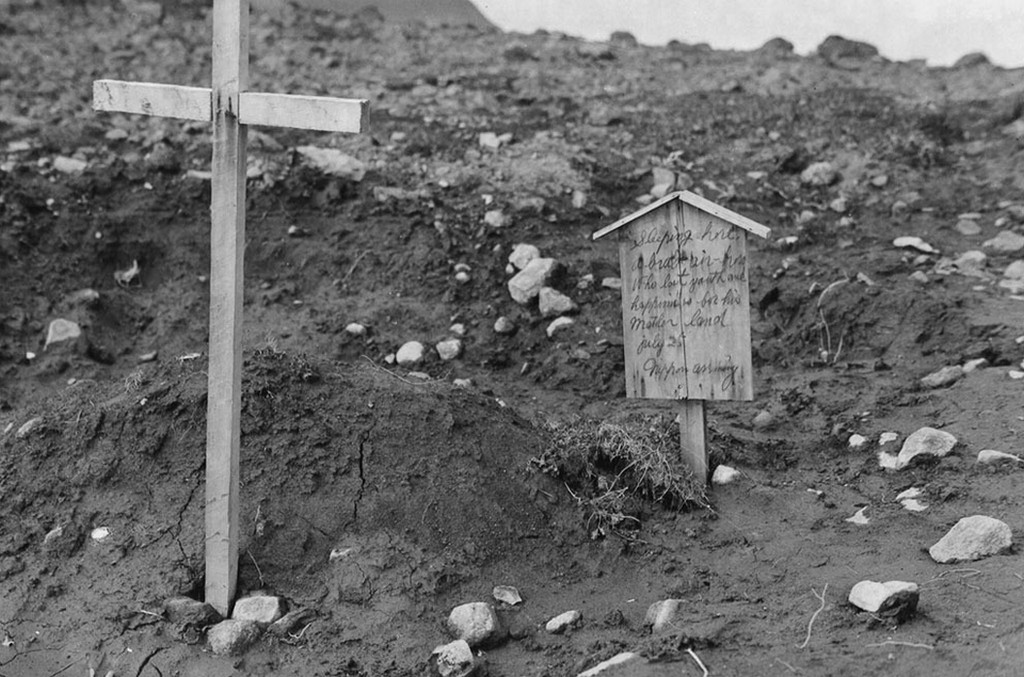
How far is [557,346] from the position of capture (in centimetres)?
711

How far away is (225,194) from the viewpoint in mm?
4223

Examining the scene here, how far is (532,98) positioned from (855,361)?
16.7 ft

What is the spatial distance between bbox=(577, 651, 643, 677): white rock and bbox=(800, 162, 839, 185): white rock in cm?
641

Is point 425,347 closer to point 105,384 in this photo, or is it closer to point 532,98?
point 105,384

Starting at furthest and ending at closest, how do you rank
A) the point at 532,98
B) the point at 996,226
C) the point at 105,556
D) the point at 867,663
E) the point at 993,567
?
the point at 532,98
the point at 996,226
the point at 105,556
the point at 993,567
the point at 867,663

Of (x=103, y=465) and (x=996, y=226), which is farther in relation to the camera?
(x=996, y=226)

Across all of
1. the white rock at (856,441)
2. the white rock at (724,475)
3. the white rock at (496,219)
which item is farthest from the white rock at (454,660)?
the white rock at (496,219)

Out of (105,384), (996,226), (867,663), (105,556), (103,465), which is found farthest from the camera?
(996,226)

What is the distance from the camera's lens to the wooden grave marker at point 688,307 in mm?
5008

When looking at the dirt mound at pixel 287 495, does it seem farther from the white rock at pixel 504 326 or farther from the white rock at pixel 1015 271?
the white rock at pixel 1015 271

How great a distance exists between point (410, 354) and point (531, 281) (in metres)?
1.13

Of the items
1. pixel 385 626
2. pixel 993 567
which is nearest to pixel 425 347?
pixel 385 626

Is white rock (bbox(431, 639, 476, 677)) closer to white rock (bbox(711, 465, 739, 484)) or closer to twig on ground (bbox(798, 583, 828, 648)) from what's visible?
twig on ground (bbox(798, 583, 828, 648))

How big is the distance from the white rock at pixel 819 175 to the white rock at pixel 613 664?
252 inches
